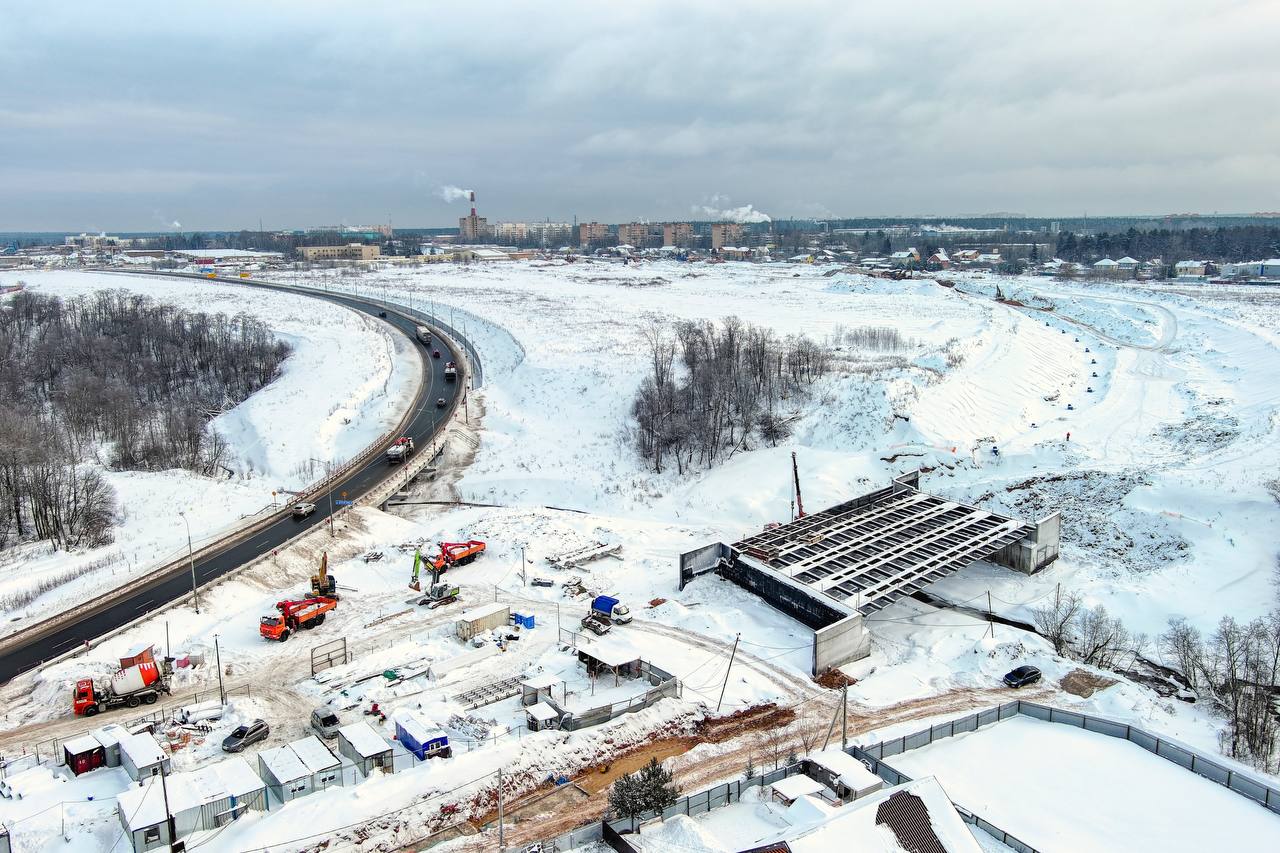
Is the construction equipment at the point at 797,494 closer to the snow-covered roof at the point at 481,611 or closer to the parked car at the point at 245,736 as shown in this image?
the snow-covered roof at the point at 481,611

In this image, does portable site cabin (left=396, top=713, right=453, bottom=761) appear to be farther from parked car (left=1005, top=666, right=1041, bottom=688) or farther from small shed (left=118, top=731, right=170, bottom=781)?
parked car (left=1005, top=666, right=1041, bottom=688)

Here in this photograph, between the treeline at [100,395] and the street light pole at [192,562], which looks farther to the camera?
the treeline at [100,395]

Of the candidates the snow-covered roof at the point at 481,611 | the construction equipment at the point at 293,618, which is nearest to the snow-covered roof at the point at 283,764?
the construction equipment at the point at 293,618

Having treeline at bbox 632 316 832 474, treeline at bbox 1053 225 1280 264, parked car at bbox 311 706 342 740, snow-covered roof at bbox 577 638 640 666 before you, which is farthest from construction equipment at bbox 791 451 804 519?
treeline at bbox 1053 225 1280 264

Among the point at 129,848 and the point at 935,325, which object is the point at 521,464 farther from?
the point at 935,325

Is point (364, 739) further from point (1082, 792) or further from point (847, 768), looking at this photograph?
point (1082, 792)

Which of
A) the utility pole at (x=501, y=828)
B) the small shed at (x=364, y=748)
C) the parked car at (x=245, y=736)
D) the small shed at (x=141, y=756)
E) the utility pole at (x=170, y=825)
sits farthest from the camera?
the parked car at (x=245, y=736)
